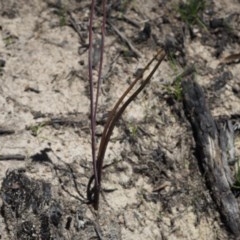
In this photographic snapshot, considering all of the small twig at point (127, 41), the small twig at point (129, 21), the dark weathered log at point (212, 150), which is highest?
the small twig at point (129, 21)

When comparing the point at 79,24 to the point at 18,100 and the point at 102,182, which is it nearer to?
the point at 18,100

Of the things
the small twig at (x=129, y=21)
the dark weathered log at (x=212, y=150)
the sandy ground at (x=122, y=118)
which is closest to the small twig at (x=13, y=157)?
the sandy ground at (x=122, y=118)

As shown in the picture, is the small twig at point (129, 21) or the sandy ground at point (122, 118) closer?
the sandy ground at point (122, 118)

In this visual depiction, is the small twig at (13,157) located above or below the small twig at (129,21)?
below

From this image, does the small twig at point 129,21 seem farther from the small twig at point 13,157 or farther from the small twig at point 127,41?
the small twig at point 13,157

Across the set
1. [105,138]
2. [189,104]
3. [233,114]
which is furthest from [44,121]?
[233,114]

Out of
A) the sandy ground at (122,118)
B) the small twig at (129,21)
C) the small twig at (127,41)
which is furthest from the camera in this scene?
the small twig at (129,21)

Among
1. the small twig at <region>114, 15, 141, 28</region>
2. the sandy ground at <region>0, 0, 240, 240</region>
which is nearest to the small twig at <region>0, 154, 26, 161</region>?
the sandy ground at <region>0, 0, 240, 240</region>

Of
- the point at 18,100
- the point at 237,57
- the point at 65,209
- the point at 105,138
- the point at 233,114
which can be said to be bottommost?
the point at 65,209
